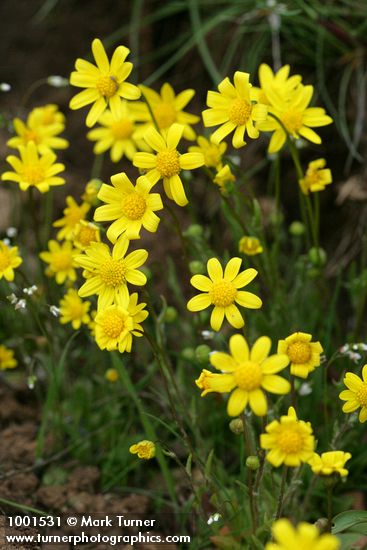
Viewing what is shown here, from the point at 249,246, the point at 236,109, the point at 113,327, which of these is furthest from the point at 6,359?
the point at 236,109

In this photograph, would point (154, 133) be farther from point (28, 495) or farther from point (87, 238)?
point (28, 495)

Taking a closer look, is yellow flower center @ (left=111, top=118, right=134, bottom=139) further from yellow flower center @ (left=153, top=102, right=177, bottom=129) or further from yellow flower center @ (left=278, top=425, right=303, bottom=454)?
yellow flower center @ (left=278, top=425, right=303, bottom=454)

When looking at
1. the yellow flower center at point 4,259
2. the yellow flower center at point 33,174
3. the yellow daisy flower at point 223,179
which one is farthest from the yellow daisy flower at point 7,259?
the yellow daisy flower at point 223,179

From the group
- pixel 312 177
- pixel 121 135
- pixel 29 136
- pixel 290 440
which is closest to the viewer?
pixel 290 440

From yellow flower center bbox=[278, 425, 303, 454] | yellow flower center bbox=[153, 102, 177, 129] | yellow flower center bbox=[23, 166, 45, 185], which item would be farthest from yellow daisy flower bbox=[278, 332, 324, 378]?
yellow flower center bbox=[153, 102, 177, 129]

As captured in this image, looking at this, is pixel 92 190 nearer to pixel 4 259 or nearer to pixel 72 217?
pixel 72 217

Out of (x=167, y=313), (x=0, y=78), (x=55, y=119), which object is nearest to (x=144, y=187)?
(x=167, y=313)

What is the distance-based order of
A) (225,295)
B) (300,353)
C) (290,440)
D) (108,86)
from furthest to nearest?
1. (108,86)
2. (225,295)
3. (300,353)
4. (290,440)
